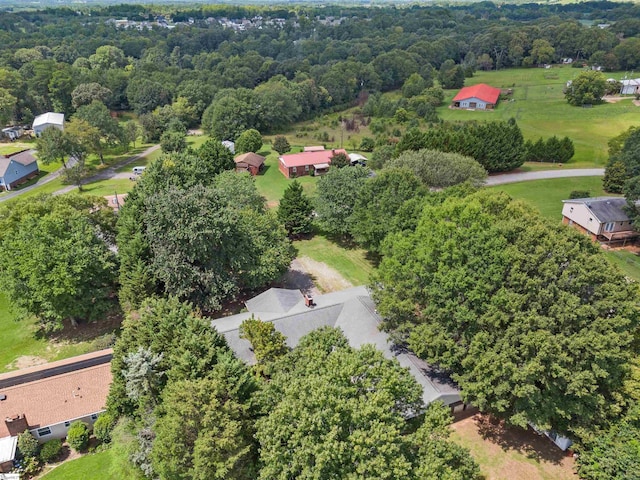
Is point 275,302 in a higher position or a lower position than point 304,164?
higher

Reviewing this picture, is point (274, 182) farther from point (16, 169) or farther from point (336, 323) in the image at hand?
point (336, 323)

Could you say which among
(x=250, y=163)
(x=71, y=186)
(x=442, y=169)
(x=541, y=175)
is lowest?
(x=541, y=175)

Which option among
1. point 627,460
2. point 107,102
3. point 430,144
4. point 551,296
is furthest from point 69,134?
point 627,460

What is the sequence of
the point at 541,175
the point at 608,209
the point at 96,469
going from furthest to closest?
the point at 541,175 → the point at 608,209 → the point at 96,469

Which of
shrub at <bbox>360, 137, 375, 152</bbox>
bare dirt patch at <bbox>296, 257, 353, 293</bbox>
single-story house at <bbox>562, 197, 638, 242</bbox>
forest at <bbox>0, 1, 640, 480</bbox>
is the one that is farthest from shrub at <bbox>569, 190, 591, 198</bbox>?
shrub at <bbox>360, 137, 375, 152</bbox>

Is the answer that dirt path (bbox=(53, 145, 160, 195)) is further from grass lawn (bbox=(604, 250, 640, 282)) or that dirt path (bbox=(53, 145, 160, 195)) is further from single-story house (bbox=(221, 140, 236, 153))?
grass lawn (bbox=(604, 250, 640, 282))

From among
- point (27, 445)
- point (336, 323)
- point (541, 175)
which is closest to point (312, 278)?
point (336, 323)
